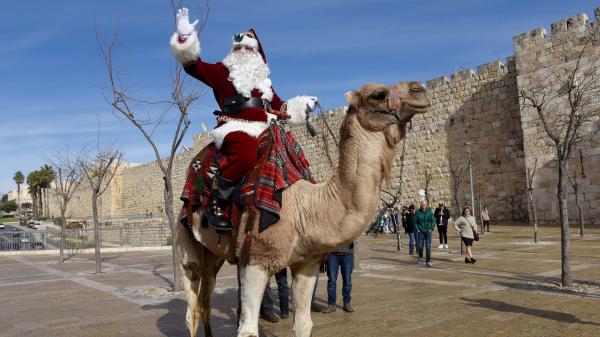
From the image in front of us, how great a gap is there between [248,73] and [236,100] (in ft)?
0.84

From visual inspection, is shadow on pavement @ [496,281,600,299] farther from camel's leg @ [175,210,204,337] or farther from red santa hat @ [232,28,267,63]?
red santa hat @ [232,28,267,63]

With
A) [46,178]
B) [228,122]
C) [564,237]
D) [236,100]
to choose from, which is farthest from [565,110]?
[46,178]

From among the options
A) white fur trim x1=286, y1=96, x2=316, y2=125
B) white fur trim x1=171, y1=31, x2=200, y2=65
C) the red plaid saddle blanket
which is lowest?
the red plaid saddle blanket

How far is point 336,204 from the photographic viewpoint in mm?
3350

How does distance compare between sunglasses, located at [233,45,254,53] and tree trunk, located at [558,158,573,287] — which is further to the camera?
tree trunk, located at [558,158,573,287]

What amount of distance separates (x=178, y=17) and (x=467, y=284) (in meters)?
7.15

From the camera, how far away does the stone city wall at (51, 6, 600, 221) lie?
2114 centimetres

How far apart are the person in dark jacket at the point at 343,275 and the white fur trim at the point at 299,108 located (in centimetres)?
323

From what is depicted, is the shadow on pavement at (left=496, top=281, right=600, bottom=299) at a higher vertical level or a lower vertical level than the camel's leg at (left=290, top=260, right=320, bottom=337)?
lower

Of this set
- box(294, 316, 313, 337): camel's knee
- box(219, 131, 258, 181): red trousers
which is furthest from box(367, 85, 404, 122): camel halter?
box(294, 316, 313, 337): camel's knee

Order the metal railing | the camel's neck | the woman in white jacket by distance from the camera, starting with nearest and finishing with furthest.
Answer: the camel's neck → the woman in white jacket → the metal railing

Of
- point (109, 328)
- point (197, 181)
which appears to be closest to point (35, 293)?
point (109, 328)

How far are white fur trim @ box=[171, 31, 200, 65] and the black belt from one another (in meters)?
0.44

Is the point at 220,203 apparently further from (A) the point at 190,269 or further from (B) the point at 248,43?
(B) the point at 248,43
